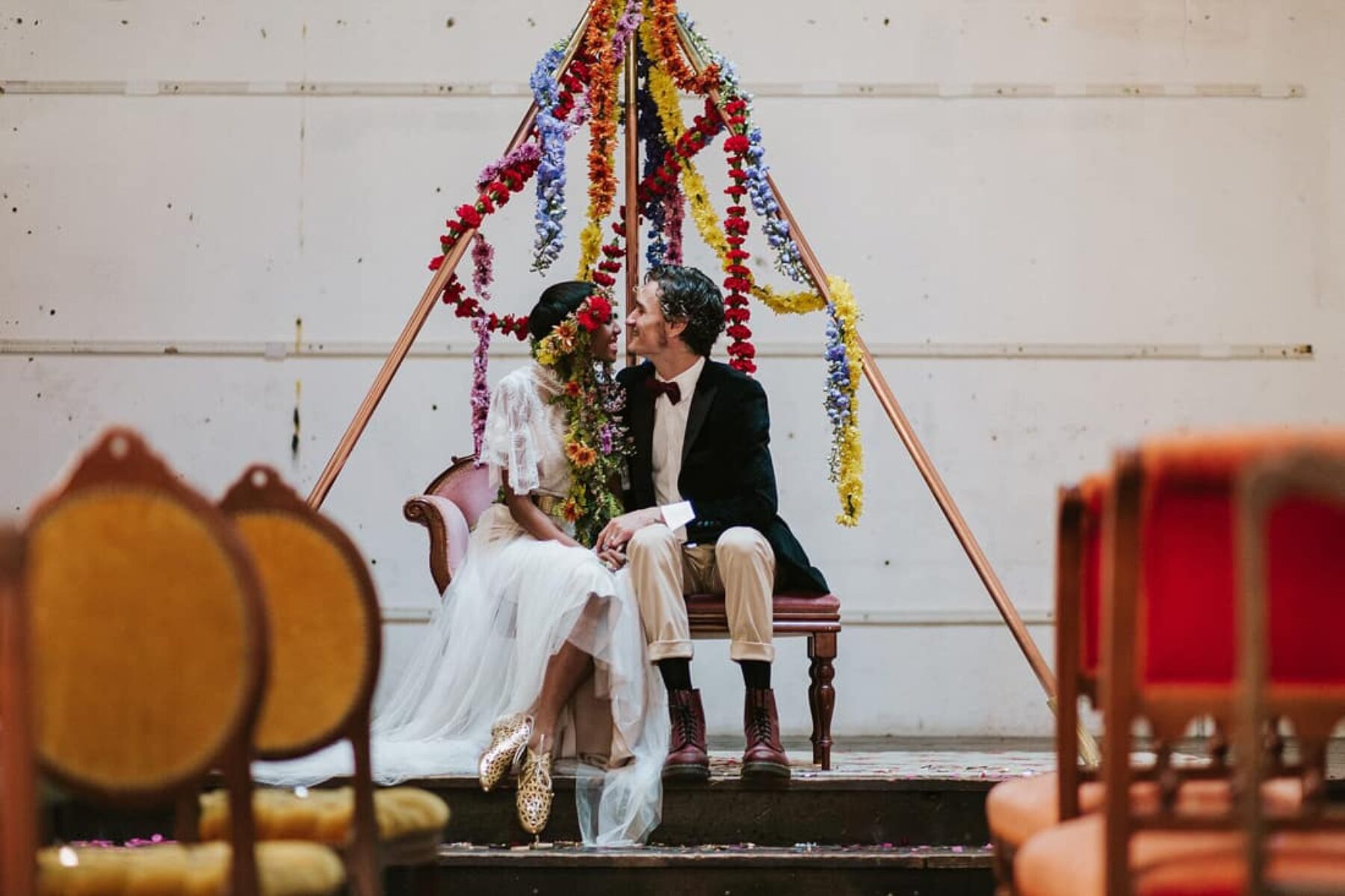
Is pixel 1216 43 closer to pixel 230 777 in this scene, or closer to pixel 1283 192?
pixel 1283 192

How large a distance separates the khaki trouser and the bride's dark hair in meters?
0.64

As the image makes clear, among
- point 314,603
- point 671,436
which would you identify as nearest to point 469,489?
point 671,436

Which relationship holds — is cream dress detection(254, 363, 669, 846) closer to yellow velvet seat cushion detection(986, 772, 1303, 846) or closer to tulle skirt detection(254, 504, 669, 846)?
tulle skirt detection(254, 504, 669, 846)

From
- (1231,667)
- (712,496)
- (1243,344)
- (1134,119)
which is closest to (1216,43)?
(1134,119)

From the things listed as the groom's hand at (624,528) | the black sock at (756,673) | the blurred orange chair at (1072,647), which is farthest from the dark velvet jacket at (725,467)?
the blurred orange chair at (1072,647)

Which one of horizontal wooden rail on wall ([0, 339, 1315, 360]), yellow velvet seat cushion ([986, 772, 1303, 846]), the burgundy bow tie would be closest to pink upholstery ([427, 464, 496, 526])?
the burgundy bow tie

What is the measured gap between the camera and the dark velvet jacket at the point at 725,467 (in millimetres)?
4262

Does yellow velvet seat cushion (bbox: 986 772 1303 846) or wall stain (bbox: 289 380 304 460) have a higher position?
wall stain (bbox: 289 380 304 460)

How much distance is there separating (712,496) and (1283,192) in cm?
284

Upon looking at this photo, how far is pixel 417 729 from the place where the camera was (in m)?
4.09

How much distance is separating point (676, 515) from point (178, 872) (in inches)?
95.2

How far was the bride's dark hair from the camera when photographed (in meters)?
4.32

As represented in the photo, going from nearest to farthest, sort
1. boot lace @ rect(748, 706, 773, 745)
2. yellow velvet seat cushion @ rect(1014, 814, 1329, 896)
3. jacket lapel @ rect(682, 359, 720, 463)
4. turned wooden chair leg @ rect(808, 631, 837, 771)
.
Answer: yellow velvet seat cushion @ rect(1014, 814, 1329, 896), boot lace @ rect(748, 706, 773, 745), turned wooden chair leg @ rect(808, 631, 837, 771), jacket lapel @ rect(682, 359, 720, 463)

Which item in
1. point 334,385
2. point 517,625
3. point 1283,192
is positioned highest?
point 1283,192
